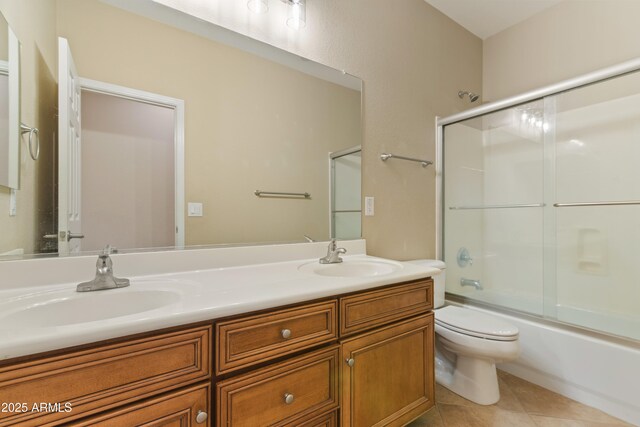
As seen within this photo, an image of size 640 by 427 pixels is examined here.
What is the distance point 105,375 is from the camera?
0.64 metres

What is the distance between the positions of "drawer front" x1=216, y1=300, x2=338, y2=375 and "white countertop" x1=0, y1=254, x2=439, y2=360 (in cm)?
4

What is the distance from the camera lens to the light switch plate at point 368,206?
1.83m

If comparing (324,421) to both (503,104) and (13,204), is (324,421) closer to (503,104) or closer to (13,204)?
(13,204)

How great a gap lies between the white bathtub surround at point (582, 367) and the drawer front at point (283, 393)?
151cm

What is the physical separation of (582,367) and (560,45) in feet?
7.21

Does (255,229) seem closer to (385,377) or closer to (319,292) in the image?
(319,292)

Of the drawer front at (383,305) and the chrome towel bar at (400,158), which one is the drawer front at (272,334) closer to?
the drawer front at (383,305)

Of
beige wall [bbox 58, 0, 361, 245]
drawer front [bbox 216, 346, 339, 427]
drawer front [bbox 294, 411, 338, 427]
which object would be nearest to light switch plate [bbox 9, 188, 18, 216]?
beige wall [bbox 58, 0, 361, 245]

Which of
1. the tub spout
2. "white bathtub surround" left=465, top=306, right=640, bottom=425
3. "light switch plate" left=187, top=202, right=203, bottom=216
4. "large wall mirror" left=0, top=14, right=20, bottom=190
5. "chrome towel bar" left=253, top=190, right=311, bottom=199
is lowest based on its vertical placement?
"white bathtub surround" left=465, top=306, right=640, bottom=425

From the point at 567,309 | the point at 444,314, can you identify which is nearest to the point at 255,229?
the point at 444,314

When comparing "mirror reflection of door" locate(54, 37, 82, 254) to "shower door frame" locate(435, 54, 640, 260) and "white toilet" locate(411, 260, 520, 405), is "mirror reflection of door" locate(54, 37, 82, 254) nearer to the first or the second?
"white toilet" locate(411, 260, 520, 405)

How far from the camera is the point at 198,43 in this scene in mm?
1308

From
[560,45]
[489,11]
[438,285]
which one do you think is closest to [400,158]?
[438,285]

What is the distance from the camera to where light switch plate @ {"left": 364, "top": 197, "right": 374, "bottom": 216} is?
183 cm
